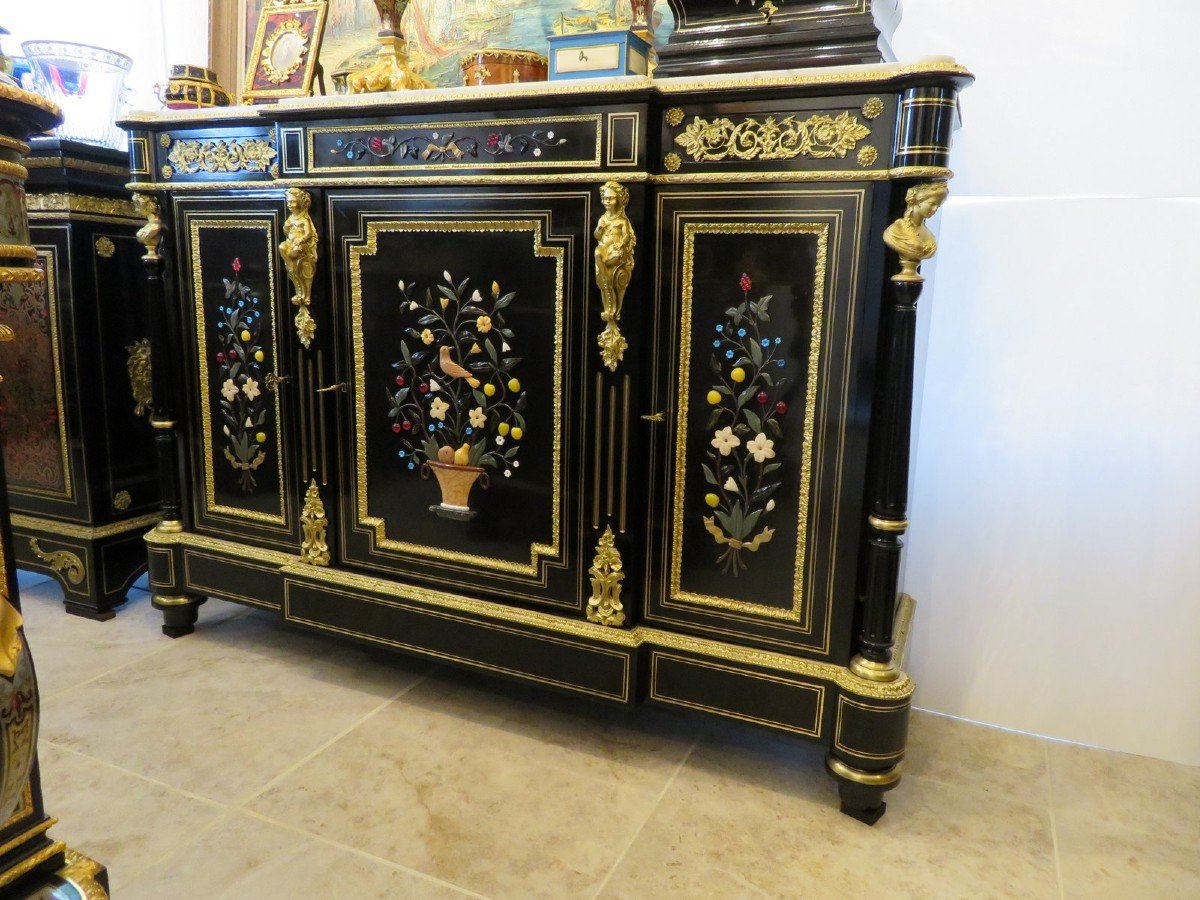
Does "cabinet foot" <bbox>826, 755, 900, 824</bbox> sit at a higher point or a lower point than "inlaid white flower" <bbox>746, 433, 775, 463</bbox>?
lower

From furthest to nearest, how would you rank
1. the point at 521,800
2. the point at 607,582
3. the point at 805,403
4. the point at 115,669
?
the point at 115,669 → the point at 607,582 → the point at 521,800 → the point at 805,403

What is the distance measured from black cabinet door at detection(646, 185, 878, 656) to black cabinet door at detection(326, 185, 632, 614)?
22 centimetres

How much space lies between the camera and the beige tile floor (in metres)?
1.79

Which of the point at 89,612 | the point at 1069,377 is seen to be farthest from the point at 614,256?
the point at 89,612

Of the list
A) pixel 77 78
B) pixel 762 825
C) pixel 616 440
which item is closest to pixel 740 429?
pixel 616 440

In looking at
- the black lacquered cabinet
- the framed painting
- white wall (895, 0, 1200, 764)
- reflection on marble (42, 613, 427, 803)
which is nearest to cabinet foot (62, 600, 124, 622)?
the black lacquered cabinet

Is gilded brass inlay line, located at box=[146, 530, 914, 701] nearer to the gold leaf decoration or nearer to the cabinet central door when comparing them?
the cabinet central door

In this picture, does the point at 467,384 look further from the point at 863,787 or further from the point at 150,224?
the point at 863,787

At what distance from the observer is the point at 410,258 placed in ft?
7.50

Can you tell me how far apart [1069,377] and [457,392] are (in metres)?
1.59

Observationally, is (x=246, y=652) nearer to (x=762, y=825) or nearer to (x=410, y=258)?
(x=410, y=258)

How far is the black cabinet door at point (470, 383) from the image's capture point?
84.0 inches

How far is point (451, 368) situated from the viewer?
2275 millimetres

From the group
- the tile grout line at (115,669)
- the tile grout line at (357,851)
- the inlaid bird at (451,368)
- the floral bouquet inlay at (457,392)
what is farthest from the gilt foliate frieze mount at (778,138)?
the tile grout line at (115,669)
